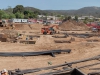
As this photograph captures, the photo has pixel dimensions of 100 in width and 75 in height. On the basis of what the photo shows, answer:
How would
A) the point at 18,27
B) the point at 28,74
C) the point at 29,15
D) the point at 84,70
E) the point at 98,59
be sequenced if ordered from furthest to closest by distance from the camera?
1. the point at 29,15
2. the point at 18,27
3. the point at 98,59
4. the point at 84,70
5. the point at 28,74

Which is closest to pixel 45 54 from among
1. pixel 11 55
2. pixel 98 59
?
pixel 11 55

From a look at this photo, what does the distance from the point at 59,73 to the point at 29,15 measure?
89.3 meters

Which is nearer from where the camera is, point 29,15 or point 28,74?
point 28,74

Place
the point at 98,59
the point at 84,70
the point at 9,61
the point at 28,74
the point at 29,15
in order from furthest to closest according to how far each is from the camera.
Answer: the point at 29,15 < the point at 98,59 < the point at 9,61 < the point at 84,70 < the point at 28,74

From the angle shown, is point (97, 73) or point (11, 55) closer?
point (97, 73)

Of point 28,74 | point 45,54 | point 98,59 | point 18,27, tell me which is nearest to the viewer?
point 28,74

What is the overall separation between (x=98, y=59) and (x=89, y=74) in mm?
3435

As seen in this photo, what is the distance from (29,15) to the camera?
9800 cm

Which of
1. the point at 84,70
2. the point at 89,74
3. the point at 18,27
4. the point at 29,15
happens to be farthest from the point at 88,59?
the point at 29,15

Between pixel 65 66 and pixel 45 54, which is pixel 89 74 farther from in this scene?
pixel 45 54


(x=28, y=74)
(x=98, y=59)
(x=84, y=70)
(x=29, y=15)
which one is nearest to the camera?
(x=28, y=74)

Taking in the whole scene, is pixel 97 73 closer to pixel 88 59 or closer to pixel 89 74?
pixel 89 74

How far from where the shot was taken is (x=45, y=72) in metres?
10.2

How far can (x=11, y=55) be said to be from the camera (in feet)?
43.5
